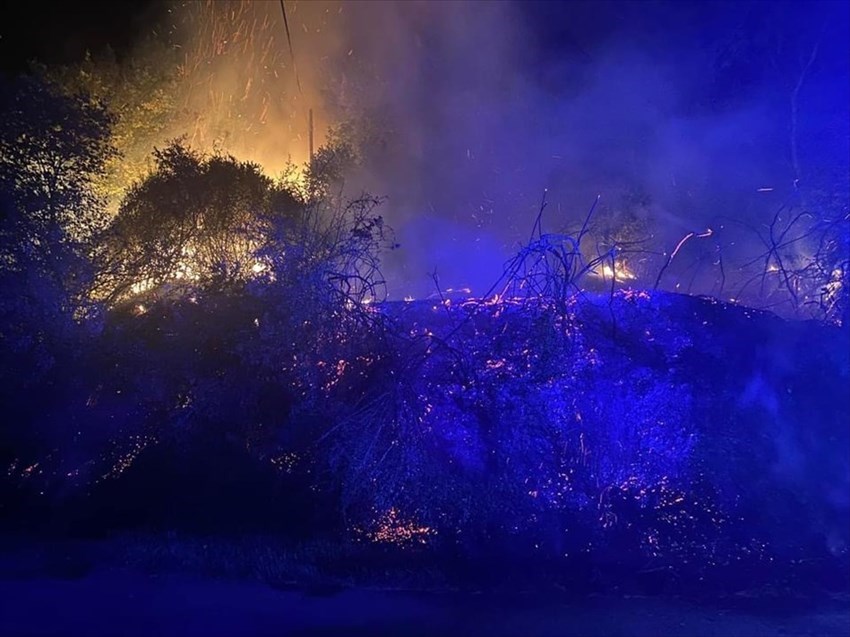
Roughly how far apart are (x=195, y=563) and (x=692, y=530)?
553 centimetres

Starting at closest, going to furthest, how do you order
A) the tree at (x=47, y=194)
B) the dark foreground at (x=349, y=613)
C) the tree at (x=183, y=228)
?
the dark foreground at (x=349, y=613)
the tree at (x=47, y=194)
the tree at (x=183, y=228)

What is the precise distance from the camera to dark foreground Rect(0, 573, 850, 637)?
552cm

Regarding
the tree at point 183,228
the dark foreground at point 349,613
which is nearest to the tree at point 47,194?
the tree at point 183,228

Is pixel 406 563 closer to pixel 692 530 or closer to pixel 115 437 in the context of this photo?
pixel 692 530

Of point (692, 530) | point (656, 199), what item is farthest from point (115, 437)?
point (656, 199)

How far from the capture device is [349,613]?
5871 millimetres

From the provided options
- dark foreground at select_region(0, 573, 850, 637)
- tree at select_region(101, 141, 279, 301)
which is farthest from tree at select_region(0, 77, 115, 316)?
dark foreground at select_region(0, 573, 850, 637)

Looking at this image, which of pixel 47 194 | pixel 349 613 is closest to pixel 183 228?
pixel 47 194

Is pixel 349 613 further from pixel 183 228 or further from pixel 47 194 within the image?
pixel 47 194

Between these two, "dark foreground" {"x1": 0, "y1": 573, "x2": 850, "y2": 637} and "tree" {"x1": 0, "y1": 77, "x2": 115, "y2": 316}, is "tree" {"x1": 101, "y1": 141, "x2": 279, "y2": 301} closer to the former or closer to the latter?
"tree" {"x1": 0, "y1": 77, "x2": 115, "y2": 316}

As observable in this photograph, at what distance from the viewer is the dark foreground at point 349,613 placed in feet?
18.1

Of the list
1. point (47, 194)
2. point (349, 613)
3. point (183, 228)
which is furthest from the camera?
point (183, 228)

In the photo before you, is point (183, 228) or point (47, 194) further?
point (183, 228)

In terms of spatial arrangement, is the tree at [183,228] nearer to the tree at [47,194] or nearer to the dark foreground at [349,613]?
the tree at [47,194]
